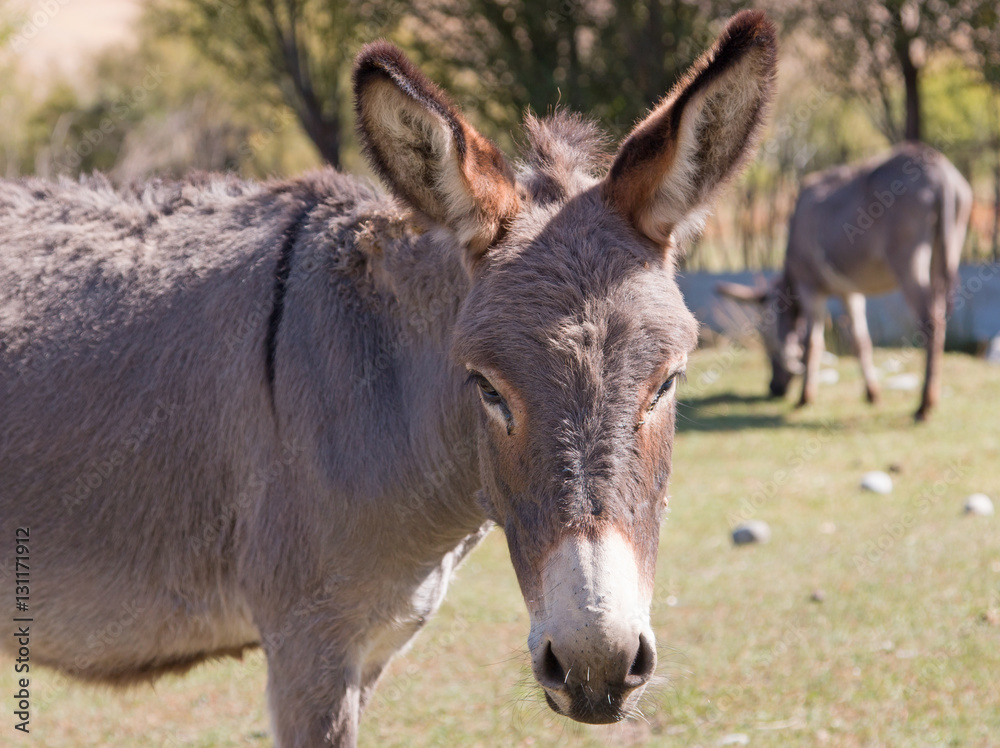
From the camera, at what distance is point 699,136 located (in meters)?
2.30

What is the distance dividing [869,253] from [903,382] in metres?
2.01

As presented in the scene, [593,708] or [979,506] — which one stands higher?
[593,708]

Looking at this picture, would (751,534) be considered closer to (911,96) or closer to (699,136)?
(699,136)

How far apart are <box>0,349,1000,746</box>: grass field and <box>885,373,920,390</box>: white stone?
3.25 m

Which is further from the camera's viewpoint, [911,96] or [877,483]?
[911,96]

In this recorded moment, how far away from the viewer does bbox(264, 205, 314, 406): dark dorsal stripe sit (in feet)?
8.82

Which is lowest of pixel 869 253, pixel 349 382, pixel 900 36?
pixel 869 253

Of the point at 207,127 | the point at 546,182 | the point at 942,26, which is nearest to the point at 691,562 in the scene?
the point at 546,182

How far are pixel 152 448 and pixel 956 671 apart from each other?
4.03 metres

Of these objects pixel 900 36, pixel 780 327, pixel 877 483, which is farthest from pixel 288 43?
pixel 877 483

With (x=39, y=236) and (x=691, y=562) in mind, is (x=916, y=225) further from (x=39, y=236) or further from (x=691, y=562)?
(x=39, y=236)

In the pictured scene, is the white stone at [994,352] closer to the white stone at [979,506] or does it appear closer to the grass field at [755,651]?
the grass field at [755,651]

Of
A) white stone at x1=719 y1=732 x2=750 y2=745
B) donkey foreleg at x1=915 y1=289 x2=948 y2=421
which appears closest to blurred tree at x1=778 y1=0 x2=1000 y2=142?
donkey foreleg at x1=915 y1=289 x2=948 y2=421

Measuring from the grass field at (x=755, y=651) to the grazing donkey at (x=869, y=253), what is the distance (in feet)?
8.66
